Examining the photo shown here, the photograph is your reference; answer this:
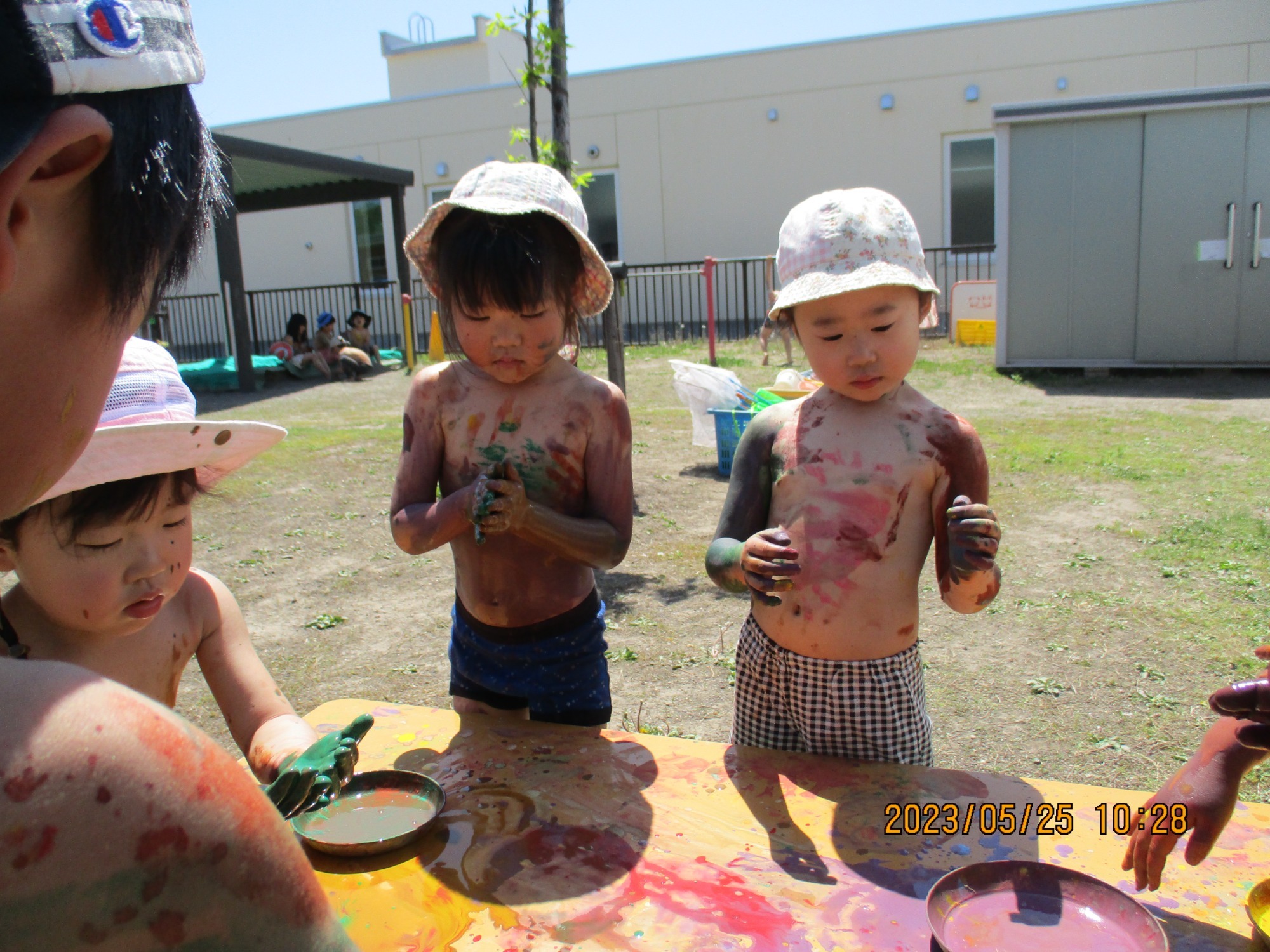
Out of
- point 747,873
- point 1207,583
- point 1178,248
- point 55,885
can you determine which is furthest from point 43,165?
point 1178,248

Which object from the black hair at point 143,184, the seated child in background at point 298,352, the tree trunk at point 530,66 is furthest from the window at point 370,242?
the black hair at point 143,184

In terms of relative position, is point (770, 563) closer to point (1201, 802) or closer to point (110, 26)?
point (1201, 802)

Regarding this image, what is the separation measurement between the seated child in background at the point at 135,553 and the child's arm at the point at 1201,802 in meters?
1.06

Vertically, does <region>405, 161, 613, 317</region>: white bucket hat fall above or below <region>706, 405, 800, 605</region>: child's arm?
above

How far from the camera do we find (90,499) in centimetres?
140

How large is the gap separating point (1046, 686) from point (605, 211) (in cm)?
1546

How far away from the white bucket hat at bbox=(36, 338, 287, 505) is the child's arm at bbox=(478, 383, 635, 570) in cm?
45

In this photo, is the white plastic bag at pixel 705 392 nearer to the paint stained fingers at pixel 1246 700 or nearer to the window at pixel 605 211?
the paint stained fingers at pixel 1246 700

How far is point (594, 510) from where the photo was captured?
2.04 meters

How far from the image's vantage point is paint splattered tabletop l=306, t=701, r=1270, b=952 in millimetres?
1219

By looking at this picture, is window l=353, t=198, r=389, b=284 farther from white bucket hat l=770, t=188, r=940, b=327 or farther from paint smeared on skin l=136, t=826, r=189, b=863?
paint smeared on skin l=136, t=826, r=189, b=863

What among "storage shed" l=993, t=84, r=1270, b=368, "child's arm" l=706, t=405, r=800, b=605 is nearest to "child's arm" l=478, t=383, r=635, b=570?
"child's arm" l=706, t=405, r=800, b=605

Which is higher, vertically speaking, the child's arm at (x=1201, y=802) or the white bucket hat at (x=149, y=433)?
the white bucket hat at (x=149, y=433)

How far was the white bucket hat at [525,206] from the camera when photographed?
1.91m
